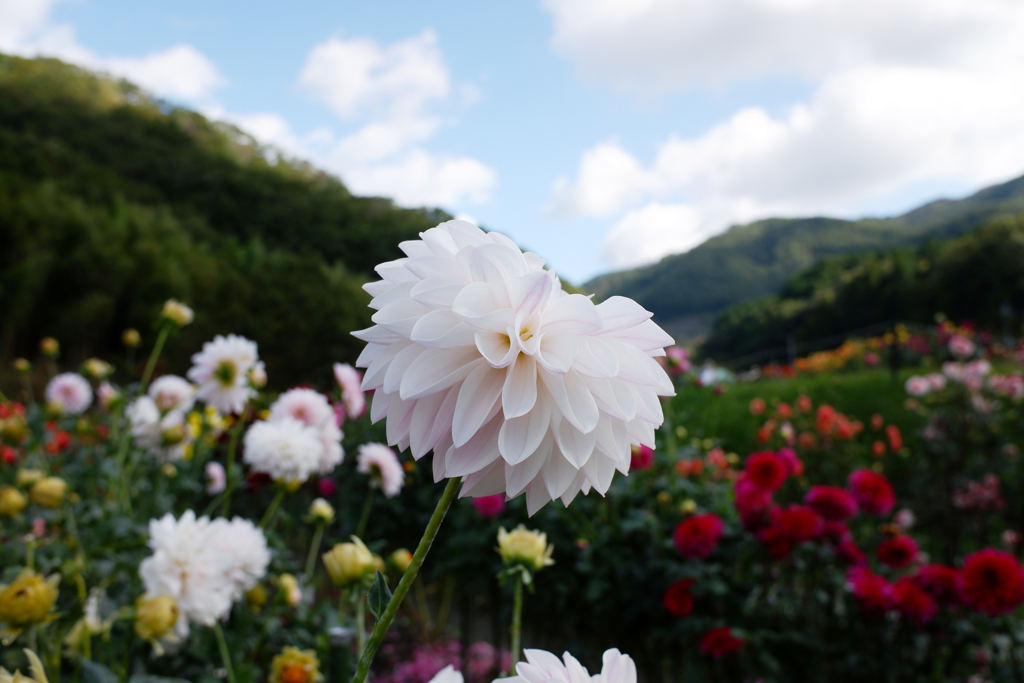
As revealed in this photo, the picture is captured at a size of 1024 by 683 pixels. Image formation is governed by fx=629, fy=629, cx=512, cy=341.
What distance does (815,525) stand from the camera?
60.9 inches

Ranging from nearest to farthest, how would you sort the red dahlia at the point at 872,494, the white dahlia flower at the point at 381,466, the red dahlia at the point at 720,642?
the white dahlia flower at the point at 381,466, the red dahlia at the point at 720,642, the red dahlia at the point at 872,494

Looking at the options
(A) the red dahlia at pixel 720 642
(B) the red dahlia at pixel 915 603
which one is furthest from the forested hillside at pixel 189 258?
(B) the red dahlia at pixel 915 603

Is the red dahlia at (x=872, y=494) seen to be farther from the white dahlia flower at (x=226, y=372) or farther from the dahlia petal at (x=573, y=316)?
the dahlia petal at (x=573, y=316)

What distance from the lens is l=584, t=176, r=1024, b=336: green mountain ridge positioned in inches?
1439

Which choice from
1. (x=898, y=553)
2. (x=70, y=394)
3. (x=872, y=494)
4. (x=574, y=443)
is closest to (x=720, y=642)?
(x=898, y=553)

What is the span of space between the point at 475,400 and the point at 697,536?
1411 millimetres

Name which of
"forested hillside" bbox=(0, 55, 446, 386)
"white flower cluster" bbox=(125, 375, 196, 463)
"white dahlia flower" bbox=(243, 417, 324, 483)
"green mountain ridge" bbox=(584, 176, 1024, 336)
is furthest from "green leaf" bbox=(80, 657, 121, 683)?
"green mountain ridge" bbox=(584, 176, 1024, 336)

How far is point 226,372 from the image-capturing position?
4.49 ft

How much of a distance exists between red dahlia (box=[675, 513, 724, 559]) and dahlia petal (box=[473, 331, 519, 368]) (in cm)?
139

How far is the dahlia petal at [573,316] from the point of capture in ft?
1.11

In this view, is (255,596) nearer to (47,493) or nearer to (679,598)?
(47,493)

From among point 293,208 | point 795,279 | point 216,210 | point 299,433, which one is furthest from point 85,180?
point 795,279

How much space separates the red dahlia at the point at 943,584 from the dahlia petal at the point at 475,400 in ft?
5.25

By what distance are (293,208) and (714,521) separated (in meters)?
10.9
